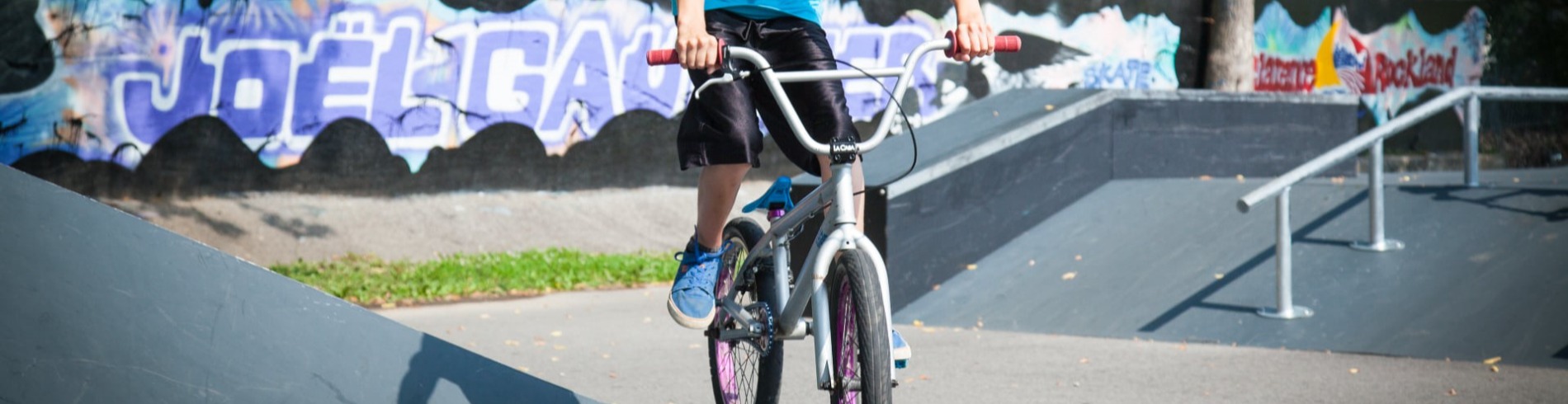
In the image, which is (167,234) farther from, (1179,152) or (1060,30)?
(1060,30)

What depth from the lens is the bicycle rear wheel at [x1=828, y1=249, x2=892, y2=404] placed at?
330 centimetres

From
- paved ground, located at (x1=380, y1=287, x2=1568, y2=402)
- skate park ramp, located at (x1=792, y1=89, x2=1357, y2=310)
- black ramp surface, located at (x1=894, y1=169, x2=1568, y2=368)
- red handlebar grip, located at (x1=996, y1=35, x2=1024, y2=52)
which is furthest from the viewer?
skate park ramp, located at (x1=792, y1=89, x2=1357, y2=310)

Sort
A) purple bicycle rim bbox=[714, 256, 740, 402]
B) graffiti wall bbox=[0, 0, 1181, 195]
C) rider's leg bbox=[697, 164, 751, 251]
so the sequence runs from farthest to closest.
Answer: graffiti wall bbox=[0, 0, 1181, 195] < purple bicycle rim bbox=[714, 256, 740, 402] < rider's leg bbox=[697, 164, 751, 251]

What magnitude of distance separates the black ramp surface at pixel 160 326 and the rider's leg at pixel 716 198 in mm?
952

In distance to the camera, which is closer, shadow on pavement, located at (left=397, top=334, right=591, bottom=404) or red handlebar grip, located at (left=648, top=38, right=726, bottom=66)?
red handlebar grip, located at (left=648, top=38, right=726, bottom=66)

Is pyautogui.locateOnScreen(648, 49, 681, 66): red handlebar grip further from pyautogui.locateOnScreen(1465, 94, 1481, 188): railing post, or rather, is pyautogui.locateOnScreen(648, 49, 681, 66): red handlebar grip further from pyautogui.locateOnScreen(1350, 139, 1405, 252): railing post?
pyautogui.locateOnScreen(1465, 94, 1481, 188): railing post

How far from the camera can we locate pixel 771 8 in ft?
13.5

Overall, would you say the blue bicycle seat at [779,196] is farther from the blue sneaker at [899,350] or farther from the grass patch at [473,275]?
the grass patch at [473,275]

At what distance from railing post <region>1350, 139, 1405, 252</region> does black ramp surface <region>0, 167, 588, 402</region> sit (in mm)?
4544

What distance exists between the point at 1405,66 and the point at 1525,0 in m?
1.61

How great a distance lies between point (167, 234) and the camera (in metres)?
3.61

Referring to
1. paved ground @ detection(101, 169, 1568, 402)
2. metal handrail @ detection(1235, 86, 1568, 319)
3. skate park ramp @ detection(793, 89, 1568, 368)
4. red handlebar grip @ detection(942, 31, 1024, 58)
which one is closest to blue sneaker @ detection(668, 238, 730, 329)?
paved ground @ detection(101, 169, 1568, 402)

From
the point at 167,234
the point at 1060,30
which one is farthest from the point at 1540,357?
the point at 1060,30

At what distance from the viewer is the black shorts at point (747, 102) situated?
4.10 metres
